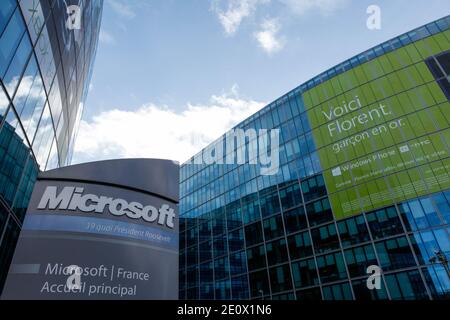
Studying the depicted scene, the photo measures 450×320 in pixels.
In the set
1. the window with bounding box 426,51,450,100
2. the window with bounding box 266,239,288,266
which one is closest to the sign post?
the window with bounding box 266,239,288,266

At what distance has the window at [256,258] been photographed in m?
53.7

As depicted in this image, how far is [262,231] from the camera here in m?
55.7

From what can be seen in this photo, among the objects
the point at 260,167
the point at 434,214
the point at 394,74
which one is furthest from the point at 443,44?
the point at 260,167

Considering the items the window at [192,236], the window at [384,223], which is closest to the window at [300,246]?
the window at [384,223]

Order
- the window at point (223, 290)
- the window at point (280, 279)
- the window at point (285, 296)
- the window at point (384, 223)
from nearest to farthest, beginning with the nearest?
1. the window at point (384, 223)
2. the window at point (285, 296)
3. the window at point (280, 279)
4. the window at point (223, 290)

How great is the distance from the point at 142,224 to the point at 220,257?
58.2m

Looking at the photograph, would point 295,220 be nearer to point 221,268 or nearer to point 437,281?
point 221,268

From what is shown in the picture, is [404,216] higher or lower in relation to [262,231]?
lower

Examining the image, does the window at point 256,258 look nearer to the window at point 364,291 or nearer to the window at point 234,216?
the window at point 234,216

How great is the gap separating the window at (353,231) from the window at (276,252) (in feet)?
Answer: 32.2

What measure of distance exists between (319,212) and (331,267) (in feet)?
26.8

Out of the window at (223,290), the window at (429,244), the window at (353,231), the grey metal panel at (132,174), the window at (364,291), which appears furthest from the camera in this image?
the window at (223,290)
